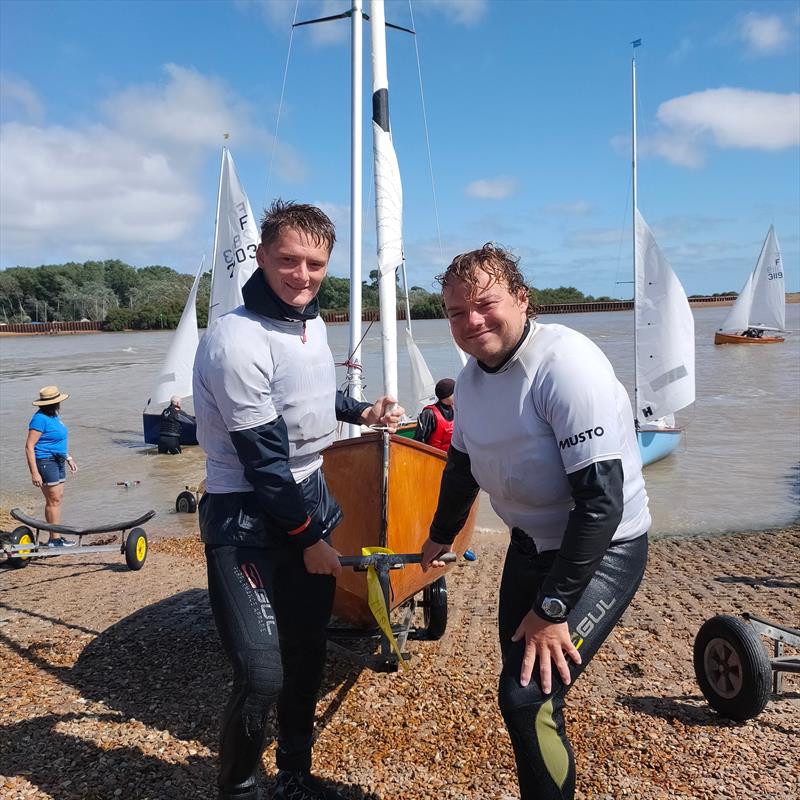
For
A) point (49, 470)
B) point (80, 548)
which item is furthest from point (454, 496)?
point (49, 470)

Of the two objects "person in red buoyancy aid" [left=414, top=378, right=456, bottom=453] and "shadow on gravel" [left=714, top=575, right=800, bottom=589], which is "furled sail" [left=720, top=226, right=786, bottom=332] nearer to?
"shadow on gravel" [left=714, top=575, right=800, bottom=589]

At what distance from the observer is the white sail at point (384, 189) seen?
800 centimetres

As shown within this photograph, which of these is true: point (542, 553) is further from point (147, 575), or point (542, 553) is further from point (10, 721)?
point (147, 575)

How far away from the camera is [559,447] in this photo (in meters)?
2.01

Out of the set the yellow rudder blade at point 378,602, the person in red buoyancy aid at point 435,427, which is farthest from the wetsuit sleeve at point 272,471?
the person in red buoyancy aid at point 435,427

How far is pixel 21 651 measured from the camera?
4492 millimetres

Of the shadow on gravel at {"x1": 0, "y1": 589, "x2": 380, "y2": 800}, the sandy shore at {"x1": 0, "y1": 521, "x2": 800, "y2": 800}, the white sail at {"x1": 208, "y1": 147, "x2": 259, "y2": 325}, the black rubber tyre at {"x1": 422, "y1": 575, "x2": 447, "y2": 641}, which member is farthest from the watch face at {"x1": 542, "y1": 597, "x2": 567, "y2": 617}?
the white sail at {"x1": 208, "y1": 147, "x2": 259, "y2": 325}

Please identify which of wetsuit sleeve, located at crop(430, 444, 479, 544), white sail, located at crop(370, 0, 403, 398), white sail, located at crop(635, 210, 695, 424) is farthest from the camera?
white sail, located at crop(635, 210, 695, 424)

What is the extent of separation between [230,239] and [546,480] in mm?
11639

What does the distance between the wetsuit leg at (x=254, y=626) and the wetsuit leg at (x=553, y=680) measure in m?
0.79

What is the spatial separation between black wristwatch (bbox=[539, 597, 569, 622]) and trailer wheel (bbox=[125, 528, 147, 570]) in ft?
18.9

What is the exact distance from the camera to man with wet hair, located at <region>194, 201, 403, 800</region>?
7.64 ft

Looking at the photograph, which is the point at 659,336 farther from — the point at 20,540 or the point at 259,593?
the point at 259,593

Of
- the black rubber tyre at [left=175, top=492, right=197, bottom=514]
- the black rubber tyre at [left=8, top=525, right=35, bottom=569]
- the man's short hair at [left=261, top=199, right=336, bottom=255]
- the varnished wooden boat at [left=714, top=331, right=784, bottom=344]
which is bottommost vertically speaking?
→ the black rubber tyre at [left=175, top=492, right=197, bottom=514]
